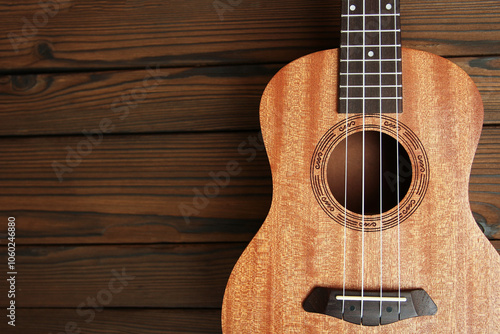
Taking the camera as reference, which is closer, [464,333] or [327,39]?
[464,333]

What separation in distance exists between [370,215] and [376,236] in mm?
36

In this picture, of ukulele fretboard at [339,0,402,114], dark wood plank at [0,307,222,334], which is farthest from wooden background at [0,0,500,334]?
ukulele fretboard at [339,0,402,114]

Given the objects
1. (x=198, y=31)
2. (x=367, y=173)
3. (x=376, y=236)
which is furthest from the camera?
(x=198, y=31)

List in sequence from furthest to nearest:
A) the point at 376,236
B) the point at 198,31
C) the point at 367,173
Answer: the point at 198,31 < the point at 367,173 < the point at 376,236

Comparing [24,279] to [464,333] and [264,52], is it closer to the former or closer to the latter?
[264,52]

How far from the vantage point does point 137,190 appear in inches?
35.4

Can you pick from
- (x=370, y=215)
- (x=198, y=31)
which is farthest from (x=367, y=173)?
(x=198, y=31)

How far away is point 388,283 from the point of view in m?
0.64

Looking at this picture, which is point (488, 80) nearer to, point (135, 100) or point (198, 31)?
point (198, 31)

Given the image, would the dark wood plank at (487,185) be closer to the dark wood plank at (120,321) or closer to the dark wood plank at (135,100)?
the dark wood plank at (135,100)

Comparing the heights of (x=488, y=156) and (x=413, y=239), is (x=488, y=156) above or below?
above

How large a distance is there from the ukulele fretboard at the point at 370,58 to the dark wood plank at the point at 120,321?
57cm

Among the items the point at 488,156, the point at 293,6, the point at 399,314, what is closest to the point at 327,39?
the point at 293,6

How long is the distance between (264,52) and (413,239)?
505 mm
